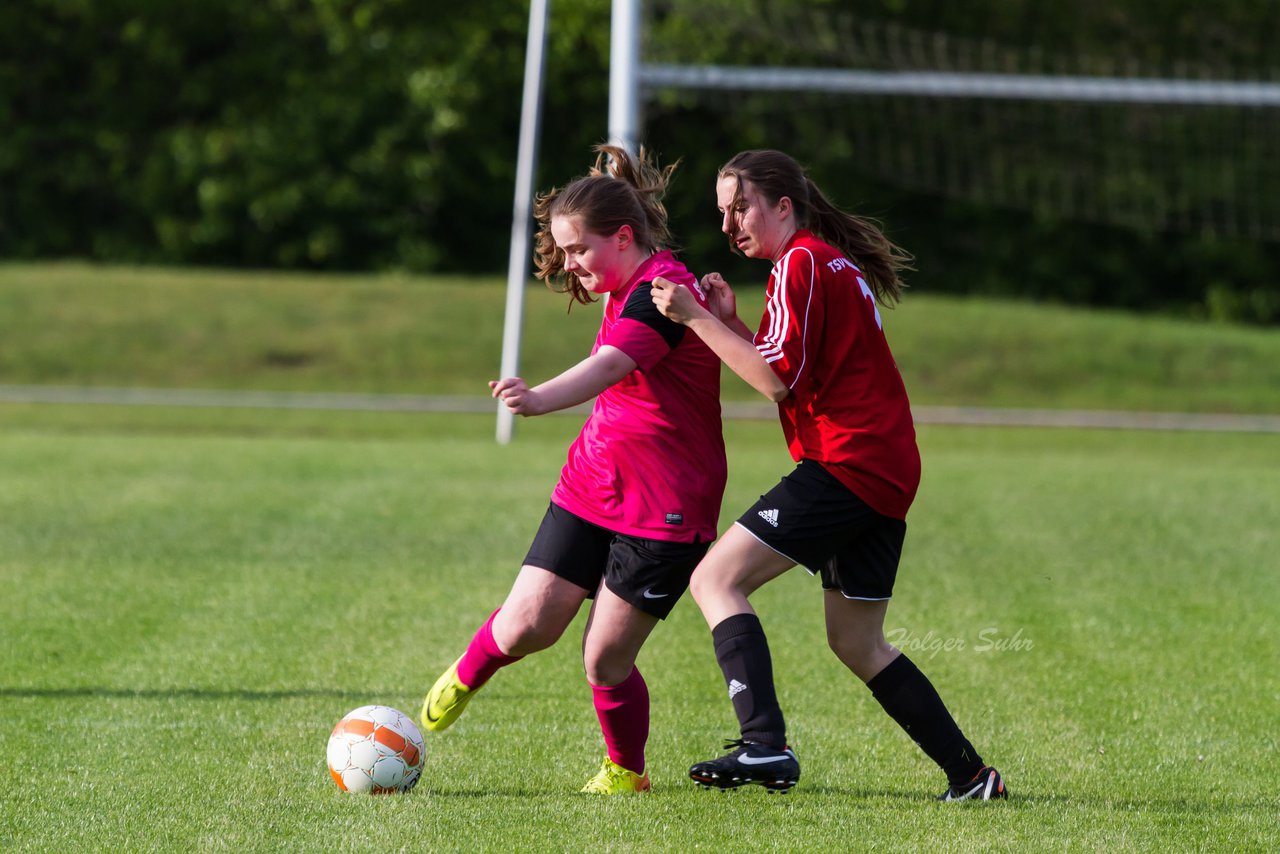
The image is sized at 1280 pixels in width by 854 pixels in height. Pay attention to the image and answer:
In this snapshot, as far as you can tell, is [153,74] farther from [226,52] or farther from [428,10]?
[428,10]

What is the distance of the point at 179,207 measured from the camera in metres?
38.3

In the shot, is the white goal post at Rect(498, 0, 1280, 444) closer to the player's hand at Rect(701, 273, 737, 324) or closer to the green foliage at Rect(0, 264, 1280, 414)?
the green foliage at Rect(0, 264, 1280, 414)

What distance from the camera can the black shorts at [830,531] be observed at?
423 centimetres

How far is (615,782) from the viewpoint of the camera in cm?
458

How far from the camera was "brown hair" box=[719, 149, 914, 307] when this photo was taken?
4.41 m

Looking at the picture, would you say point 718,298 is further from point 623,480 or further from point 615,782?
point 615,782

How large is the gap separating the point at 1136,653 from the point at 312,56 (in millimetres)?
35689

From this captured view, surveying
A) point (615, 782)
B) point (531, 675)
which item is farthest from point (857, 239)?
point (531, 675)

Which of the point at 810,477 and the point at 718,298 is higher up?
the point at 718,298

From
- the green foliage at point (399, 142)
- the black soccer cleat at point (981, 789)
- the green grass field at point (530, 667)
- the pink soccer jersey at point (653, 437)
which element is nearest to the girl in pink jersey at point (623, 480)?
the pink soccer jersey at point (653, 437)

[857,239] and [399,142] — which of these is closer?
[857,239]

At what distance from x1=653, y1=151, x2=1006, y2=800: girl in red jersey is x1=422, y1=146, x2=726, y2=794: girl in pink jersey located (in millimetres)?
128

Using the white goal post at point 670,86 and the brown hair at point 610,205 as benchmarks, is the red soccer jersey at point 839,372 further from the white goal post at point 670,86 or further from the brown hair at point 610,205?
the white goal post at point 670,86

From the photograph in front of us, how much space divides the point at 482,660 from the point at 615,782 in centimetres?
52
